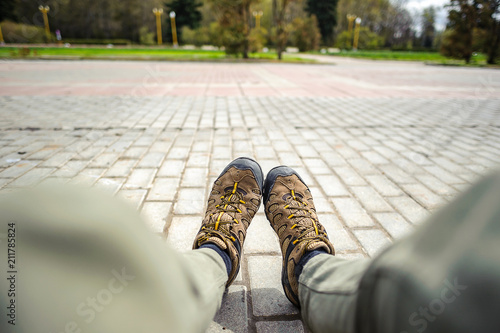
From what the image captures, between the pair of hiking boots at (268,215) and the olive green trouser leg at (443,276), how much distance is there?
605mm

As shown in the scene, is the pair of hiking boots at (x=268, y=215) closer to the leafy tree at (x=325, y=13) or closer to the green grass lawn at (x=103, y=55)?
the green grass lawn at (x=103, y=55)

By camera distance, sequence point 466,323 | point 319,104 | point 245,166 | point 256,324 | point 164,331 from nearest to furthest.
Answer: point 466,323
point 164,331
point 256,324
point 245,166
point 319,104

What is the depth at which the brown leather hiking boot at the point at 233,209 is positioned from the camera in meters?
1.40

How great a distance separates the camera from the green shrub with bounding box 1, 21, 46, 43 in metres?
30.4

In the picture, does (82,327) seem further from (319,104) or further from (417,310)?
(319,104)

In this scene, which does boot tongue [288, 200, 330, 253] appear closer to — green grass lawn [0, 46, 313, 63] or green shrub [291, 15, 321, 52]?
green grass lawn [0, 46, 313, 63]

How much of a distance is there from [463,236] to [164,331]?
2.24 ft

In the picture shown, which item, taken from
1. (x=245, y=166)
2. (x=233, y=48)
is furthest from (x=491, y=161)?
(x=233, y=48)

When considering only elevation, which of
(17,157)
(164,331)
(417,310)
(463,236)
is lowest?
(17,157)

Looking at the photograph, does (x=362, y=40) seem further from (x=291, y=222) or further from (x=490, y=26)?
(x=291, y=222)

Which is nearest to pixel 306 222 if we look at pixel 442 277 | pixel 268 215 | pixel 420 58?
pixel 268 215

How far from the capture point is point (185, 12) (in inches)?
1975

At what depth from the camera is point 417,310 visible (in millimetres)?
612

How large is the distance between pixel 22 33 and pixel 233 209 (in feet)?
131
